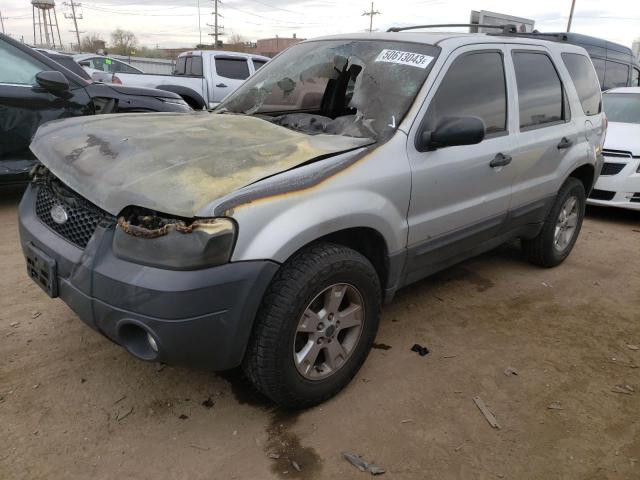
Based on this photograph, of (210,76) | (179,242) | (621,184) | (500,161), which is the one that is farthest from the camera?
(210,76)

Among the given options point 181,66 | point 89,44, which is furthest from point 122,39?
point 181,66

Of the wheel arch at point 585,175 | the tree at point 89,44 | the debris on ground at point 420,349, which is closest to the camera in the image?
the debris on ground at point 420,349

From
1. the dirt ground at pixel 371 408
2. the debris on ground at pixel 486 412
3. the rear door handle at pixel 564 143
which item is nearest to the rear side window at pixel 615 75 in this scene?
the rear door handle at pixel 564 143

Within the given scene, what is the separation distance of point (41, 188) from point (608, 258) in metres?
4.95

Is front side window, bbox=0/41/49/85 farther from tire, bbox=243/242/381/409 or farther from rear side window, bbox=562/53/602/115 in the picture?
rear side window, bbox=562/53/602/115

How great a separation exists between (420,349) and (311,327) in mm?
1043

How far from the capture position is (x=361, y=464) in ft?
7.29

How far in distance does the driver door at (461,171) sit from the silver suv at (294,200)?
13 millimetres

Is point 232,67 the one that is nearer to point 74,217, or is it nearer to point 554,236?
point 554,236

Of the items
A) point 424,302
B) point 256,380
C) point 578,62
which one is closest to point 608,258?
point 578,62

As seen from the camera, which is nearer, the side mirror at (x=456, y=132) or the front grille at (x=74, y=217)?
the front grille at (x=74, y=217)

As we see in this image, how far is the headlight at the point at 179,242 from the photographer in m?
1.92

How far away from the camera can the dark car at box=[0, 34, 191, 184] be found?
484cm

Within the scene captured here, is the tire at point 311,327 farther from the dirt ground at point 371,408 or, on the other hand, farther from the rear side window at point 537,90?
the rear side window at point 537,90
